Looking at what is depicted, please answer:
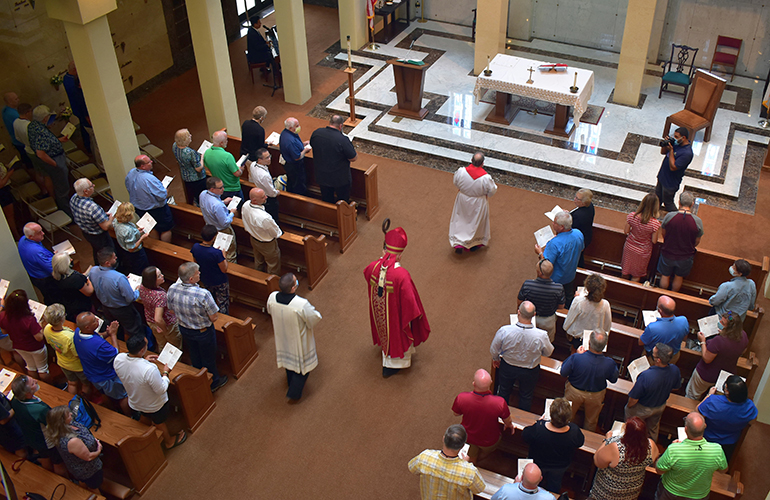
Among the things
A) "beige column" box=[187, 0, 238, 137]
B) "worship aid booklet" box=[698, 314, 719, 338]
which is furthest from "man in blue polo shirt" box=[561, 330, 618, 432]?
"beige column" box=[187, 0, 238, 137]

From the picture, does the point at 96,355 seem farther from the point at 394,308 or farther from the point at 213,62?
the point at 213,62

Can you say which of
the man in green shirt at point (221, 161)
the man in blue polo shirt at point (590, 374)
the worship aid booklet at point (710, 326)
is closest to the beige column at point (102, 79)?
the man in green shirt at point (221, 161)

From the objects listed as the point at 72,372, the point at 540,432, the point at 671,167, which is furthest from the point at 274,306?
the point at 671,167

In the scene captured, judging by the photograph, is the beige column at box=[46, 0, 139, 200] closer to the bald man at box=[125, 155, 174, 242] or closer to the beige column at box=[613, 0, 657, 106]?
the bald man at box=[125, 155, 174, 242]

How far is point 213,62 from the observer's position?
10359 millimetres

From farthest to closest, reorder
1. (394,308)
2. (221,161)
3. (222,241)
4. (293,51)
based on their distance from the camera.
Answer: (293,51)
(221,161)
(222,241)
(394,308)

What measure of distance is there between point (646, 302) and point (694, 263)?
0.81 m

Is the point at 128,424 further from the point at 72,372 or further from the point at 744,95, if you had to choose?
the point at 744,95

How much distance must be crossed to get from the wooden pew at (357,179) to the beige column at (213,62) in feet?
3.37

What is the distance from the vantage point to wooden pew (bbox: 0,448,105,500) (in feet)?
18.3

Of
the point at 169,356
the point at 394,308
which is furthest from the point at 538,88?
the point at 169,356

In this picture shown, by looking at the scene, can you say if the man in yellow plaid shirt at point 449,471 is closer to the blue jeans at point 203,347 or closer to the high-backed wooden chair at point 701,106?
→ the blue jeans at point 203,347

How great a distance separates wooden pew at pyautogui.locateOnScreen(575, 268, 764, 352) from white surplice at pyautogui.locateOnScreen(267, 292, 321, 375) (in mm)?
3075

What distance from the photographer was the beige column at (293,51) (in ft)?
38.3
